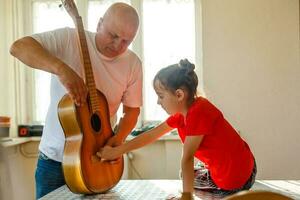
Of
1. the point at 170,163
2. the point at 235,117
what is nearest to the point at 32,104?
the point at 170,163

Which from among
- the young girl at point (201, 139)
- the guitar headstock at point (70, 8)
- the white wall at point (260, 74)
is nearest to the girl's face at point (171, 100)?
the young girl at point (201, 139)

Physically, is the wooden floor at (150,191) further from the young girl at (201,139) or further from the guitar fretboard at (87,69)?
the guitar fretboard at (87,69)

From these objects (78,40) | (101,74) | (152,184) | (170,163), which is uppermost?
(78,40)

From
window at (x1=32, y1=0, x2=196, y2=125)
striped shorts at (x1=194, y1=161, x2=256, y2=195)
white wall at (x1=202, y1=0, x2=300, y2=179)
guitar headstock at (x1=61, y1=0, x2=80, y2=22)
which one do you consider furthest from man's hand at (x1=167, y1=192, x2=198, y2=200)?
window at (x1=32, y1=0, x2=196, y2=125)

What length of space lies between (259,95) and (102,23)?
6.00 feet

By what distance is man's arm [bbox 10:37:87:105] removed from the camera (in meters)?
1.08

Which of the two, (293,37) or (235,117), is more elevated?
(293,37)

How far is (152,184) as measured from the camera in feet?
4.81

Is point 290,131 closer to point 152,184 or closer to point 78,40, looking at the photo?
point 152,184

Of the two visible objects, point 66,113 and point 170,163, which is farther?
point 170,163

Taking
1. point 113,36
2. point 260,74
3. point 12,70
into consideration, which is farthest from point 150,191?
point 12,70

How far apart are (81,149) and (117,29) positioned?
436 millimetres

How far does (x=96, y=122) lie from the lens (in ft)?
4.22

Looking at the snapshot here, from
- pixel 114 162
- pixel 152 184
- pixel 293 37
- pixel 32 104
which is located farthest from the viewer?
pixel 32 104
